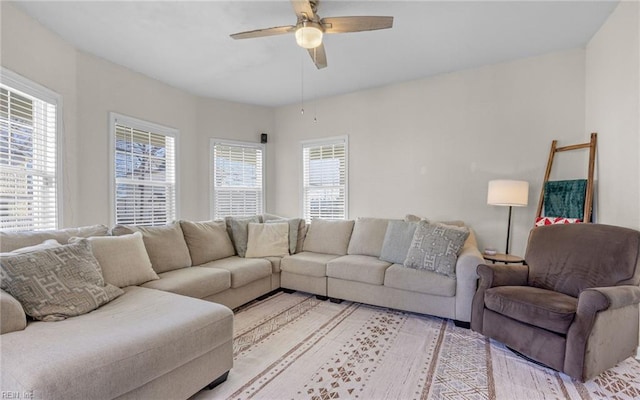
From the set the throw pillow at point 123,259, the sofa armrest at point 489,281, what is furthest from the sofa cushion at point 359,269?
the throw pillow at point 123,259

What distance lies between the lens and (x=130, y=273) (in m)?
2.35

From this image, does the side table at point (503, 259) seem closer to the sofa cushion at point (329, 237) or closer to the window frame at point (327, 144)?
the sofa cushion at point (329, 237)

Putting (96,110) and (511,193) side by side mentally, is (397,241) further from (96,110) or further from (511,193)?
(96,110)

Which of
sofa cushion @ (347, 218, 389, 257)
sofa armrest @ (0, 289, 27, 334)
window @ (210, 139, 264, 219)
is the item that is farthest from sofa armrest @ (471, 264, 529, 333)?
window @ (210, 139, 264, 219)

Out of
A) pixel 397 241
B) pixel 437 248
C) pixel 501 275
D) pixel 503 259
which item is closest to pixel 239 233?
pixel 397 241

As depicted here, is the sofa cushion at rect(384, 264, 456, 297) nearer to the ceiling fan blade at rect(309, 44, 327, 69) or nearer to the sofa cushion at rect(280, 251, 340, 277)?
the sofa cushion at rect(280, 251, 340, 277)

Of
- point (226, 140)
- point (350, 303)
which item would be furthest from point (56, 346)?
point (226, 140)

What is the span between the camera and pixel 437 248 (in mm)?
2869

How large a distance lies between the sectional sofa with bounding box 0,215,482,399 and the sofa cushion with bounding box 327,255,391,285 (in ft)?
0.04

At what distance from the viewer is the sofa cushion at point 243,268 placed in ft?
9.75

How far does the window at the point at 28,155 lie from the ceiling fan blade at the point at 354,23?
2591 mm

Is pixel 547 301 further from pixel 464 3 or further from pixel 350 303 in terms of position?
pixel 464 3

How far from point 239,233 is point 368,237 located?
160 centimetres

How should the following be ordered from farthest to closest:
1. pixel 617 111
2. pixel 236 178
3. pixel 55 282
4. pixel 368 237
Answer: pixel 236 178 < pixel 368 237 < pixel 617 111 < pixel 55 282
